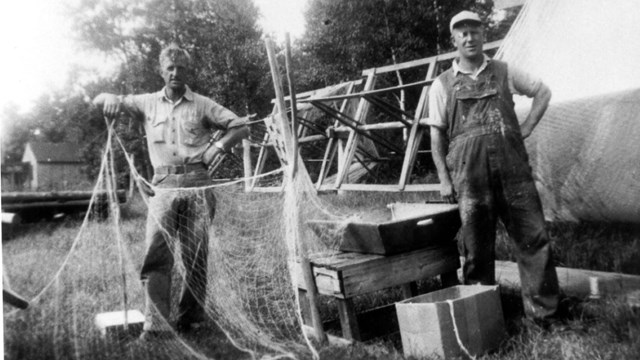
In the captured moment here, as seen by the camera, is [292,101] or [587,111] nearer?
[292,101]

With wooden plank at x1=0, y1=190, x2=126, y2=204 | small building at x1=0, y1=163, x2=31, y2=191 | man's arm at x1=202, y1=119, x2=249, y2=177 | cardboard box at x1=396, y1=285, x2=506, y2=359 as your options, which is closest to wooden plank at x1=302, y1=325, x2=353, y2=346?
cardboard box at x1=396, y1=285, x2=506, y2=359

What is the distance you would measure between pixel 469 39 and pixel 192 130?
6.27 feet

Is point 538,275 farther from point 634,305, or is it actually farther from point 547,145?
point 547,145

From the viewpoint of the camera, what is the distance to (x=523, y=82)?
10.2 ft

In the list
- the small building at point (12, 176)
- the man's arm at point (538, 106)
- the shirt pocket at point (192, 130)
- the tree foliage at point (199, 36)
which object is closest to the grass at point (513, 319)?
the man's arm at point (538, 106)

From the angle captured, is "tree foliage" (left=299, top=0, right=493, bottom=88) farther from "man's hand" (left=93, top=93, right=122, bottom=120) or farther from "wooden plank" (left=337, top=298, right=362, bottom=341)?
"wooden plank" (left=337, top=298, right=362, bottom=341)

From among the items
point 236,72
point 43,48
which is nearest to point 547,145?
point 43,48

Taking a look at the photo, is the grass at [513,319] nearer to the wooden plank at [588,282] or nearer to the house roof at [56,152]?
the wooden plank at [588,282]

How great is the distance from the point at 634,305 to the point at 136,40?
13.6 meters

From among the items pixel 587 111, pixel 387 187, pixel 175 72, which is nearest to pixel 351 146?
pixel 387 187

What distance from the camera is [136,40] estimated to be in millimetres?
13805

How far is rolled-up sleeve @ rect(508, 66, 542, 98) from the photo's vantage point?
3086 millimetres

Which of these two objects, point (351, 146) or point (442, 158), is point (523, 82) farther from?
point (351, 146)

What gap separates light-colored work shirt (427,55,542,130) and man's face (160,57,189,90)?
5.55ft
